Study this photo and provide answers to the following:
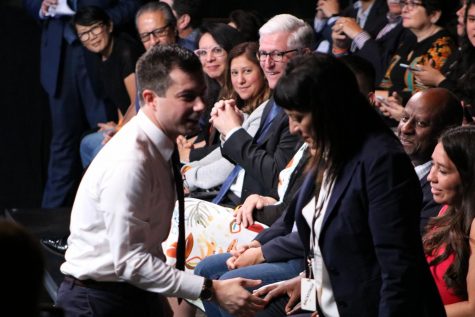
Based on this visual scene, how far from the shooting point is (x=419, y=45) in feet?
16.7

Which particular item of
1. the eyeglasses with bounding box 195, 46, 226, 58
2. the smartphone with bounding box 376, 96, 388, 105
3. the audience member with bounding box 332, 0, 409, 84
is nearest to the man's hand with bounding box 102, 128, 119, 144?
the eyeglasses with bounding box 195, 46, 226, 58

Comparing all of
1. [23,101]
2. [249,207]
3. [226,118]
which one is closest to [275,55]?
[226,118]

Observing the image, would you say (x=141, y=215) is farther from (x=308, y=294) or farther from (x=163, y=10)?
(x=163, y=10)

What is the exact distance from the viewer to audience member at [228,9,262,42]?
5.59m

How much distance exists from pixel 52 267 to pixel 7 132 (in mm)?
2638

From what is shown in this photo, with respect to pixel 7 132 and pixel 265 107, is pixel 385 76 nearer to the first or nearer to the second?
pixel 265 107

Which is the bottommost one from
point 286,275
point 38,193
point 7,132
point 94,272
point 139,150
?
point 38,193

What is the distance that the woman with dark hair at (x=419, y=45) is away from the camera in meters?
4.96

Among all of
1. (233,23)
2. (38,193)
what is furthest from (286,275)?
(38,193)

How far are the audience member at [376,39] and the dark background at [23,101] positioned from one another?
1.20 m

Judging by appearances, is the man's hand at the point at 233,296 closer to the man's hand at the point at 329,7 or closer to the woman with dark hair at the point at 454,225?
the woman with dark hair at the point at 454,225

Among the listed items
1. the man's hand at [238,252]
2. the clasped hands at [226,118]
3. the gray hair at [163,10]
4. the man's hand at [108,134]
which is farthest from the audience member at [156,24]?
the man's hand at [238,252]

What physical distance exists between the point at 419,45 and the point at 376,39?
602 mm

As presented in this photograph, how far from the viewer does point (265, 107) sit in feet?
13.1
